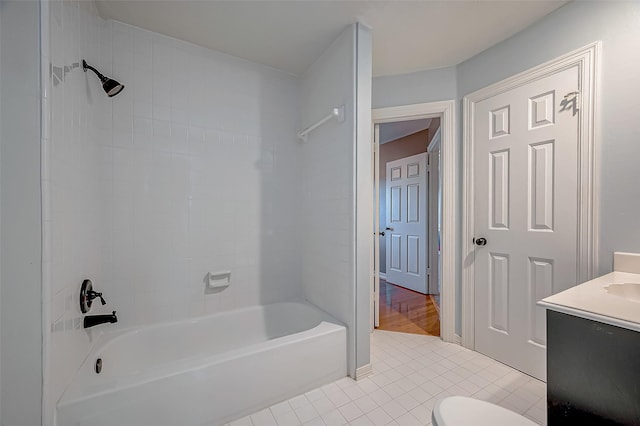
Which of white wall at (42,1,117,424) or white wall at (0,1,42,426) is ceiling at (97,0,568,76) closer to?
white wall at (42,1,117,424)

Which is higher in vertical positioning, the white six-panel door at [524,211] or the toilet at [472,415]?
the white six-panel door at [524,211]

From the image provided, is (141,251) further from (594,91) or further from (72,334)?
(594,91)

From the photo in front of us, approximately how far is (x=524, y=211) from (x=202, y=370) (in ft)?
7.10

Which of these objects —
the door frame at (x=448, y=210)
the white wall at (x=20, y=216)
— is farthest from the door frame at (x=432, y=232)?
the white wall at (x=20, y=216)

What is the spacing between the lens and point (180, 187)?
1918mm

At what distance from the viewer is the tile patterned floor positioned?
4.53 feet

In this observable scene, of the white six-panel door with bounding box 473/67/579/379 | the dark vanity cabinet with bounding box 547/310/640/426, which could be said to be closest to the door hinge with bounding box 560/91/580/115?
the white six-panel door with bounding box 473/67/579/379

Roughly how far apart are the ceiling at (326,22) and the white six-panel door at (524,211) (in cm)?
44

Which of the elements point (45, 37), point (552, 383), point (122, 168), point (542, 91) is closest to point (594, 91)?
point (542, 91)

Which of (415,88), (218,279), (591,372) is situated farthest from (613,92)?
(218,279)

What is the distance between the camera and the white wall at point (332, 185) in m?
1.72

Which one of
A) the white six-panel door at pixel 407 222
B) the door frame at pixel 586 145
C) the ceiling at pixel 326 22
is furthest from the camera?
the white six-panel door at pixel 407 222

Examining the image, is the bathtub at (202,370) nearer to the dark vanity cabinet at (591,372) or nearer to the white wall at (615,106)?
the dark vanity cabinet at (591,372)

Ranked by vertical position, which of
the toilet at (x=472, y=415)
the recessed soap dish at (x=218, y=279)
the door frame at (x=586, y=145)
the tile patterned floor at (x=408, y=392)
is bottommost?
the tile patterned floor at (x=408, y=392)
